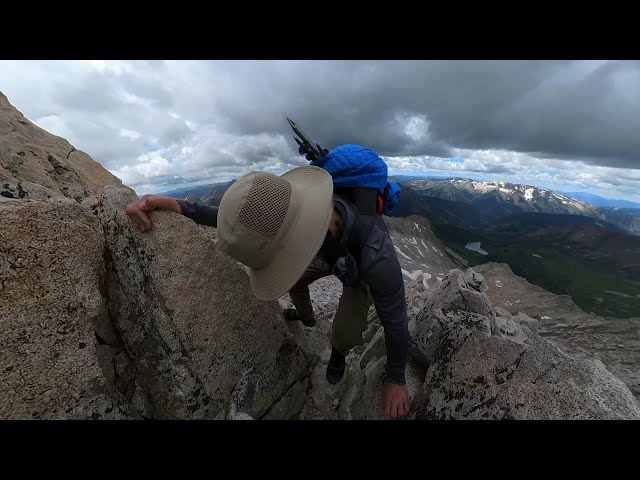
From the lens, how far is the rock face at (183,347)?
5289 mm

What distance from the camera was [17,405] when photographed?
5039mm

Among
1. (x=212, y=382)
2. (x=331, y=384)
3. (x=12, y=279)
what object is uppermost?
(x=12, y=279)

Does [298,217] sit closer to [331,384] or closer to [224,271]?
[224,271]

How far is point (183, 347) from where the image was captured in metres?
6.94

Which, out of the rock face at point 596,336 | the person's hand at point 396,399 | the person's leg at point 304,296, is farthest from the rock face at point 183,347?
the rock face at point 596,336

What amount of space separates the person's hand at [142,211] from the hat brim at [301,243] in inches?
126

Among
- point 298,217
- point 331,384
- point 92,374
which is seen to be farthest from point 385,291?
point 92,374

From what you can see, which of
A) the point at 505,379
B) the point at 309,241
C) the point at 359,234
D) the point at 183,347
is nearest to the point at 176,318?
the point at 183,347

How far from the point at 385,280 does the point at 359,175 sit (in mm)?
2192

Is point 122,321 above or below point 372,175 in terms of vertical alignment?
below

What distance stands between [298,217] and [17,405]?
5.42m
